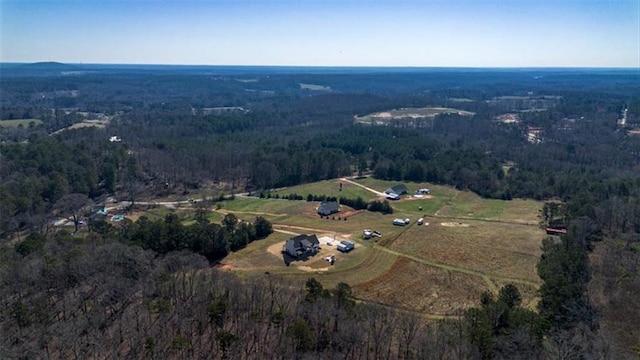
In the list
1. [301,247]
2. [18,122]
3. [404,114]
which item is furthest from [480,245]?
[18,122]

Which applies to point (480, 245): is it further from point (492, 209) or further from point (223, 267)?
point (223, 267)

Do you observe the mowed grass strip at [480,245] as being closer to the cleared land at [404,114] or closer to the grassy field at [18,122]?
the cleared land at [404,114]

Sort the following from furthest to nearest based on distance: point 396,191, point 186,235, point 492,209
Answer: point 396,191
point 492,209
point 186,235

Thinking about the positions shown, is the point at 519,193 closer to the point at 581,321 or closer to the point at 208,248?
the point at 581,321

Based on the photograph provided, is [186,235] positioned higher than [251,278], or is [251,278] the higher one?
[186,235]

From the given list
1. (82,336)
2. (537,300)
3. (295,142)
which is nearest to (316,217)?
(537,300)

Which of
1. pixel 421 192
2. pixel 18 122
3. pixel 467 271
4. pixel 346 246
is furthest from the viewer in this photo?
pixel 18 122

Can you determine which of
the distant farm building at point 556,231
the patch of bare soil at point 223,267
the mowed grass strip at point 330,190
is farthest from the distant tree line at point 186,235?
the distant farm building at point 556,231
